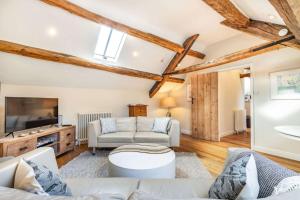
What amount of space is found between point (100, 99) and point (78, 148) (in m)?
1.49

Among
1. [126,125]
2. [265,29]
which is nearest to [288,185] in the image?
[265,29]

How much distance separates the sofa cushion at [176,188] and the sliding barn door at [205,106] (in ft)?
11.3

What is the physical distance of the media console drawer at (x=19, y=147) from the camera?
2.43 m

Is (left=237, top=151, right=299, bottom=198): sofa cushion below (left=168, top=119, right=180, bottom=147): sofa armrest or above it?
above

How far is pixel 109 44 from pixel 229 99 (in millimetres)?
4329

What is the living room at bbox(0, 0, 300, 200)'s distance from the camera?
144 cm

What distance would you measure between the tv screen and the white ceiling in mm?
575

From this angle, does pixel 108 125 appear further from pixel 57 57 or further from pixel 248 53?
pixel 248 53

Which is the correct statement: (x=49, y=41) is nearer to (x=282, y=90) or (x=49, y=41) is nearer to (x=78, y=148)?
(x=78, y=148)

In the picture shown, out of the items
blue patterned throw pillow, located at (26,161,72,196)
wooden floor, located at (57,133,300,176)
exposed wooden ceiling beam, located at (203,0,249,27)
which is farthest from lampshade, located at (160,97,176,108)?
blue patterned throw pillow, located at (26,161,72,196)

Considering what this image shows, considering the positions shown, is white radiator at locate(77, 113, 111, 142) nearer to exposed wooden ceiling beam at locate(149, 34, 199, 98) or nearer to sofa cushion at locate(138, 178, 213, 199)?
exposed wooden ceiling beam at locate(149, 34, 199, 98)

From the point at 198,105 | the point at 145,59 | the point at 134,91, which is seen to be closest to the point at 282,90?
the point at 198,105

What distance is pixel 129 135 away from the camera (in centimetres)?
355

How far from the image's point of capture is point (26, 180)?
1015 millimetres
